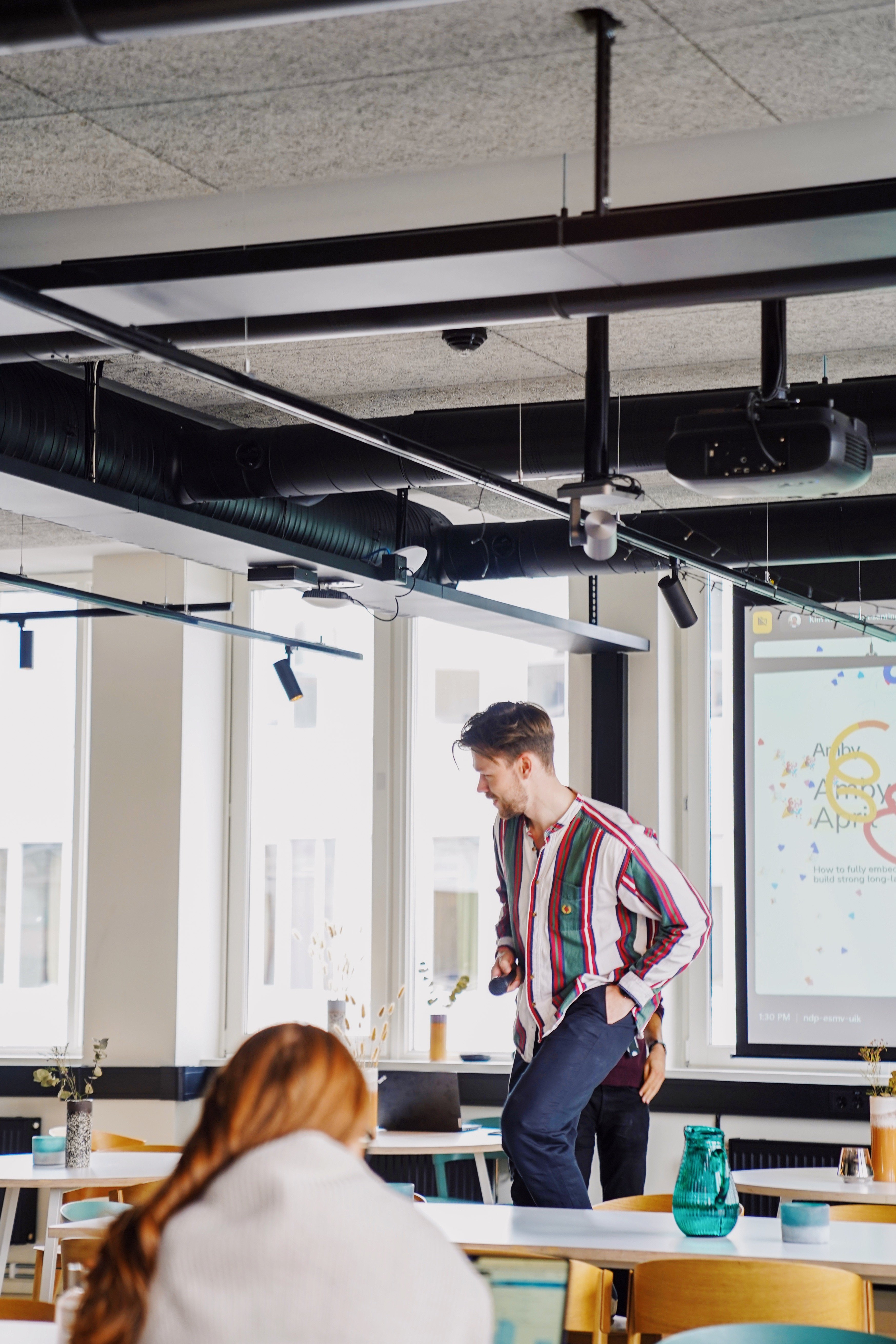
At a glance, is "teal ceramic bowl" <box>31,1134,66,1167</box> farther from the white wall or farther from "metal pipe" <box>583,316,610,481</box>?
"metal pipe" <box>583,316,610,481</box>

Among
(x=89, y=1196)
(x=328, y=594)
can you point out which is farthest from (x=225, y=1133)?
(x=328, y=594)

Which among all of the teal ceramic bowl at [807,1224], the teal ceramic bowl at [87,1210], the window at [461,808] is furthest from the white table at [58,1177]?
the window at [461,808]

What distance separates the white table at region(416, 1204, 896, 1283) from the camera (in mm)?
3150

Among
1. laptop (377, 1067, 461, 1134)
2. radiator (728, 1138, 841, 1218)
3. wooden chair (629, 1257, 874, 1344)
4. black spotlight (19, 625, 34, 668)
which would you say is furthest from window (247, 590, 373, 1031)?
wooden chair (629, 1257, 874, 1344)

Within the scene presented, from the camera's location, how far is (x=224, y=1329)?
1597 millimetres

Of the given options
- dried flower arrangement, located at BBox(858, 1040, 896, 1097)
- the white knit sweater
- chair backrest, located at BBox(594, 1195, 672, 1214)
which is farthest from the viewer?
dried flower arrangement, located at BBox(858, 1040, 896, 1097)

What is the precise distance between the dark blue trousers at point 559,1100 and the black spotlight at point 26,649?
3.92 metres

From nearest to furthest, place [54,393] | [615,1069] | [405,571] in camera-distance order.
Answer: [615,1069]
[54,393]
[405,571]

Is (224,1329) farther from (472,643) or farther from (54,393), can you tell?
(472,643)

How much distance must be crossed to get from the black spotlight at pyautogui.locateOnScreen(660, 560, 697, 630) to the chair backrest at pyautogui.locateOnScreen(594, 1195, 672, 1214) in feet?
8.53

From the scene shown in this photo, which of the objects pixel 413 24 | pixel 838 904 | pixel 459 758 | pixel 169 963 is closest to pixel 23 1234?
pixel 169 963

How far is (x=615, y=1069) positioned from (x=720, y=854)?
11.1ft

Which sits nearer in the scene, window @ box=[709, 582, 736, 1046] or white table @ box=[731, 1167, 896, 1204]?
white table @ box=[731, 1167, 896, 1204]

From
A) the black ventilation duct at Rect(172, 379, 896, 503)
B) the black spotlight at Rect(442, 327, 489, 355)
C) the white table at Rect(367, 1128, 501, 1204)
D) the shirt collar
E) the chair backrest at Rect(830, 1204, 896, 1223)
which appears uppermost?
the black spotlight at Rect(442, 327, 489, 355)
